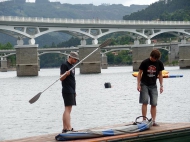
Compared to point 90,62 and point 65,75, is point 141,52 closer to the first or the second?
point 90,62

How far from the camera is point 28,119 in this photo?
72.7ft

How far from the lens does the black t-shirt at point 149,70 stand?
13047 mm

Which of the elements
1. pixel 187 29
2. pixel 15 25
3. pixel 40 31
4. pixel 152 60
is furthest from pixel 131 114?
pixel 187 29

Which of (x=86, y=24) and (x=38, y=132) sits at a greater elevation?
(x=86, y=24)

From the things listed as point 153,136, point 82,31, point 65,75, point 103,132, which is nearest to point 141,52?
point 82,31

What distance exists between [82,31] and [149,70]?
264 feet

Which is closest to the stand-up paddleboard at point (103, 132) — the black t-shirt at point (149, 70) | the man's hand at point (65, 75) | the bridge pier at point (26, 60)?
the black t-shirt at point (149, 70)

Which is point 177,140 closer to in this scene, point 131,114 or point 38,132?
point 38,132

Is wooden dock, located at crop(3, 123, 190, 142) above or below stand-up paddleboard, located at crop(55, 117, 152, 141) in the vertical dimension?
below

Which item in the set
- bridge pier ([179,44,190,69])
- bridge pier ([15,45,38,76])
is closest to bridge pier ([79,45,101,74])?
bridge pier ([15,45,38,76])

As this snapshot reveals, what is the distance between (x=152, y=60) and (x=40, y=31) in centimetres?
7869

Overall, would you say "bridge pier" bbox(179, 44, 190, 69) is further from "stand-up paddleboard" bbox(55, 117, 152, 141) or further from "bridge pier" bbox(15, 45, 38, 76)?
"stand-up paddleboard" bbox(55, 117, 152, 141)

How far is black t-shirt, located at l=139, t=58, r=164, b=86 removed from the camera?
1305cm

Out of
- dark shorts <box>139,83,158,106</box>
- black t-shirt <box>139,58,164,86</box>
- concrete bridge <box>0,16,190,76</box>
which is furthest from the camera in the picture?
concrete bridge <box>0,16,190,76</box>
